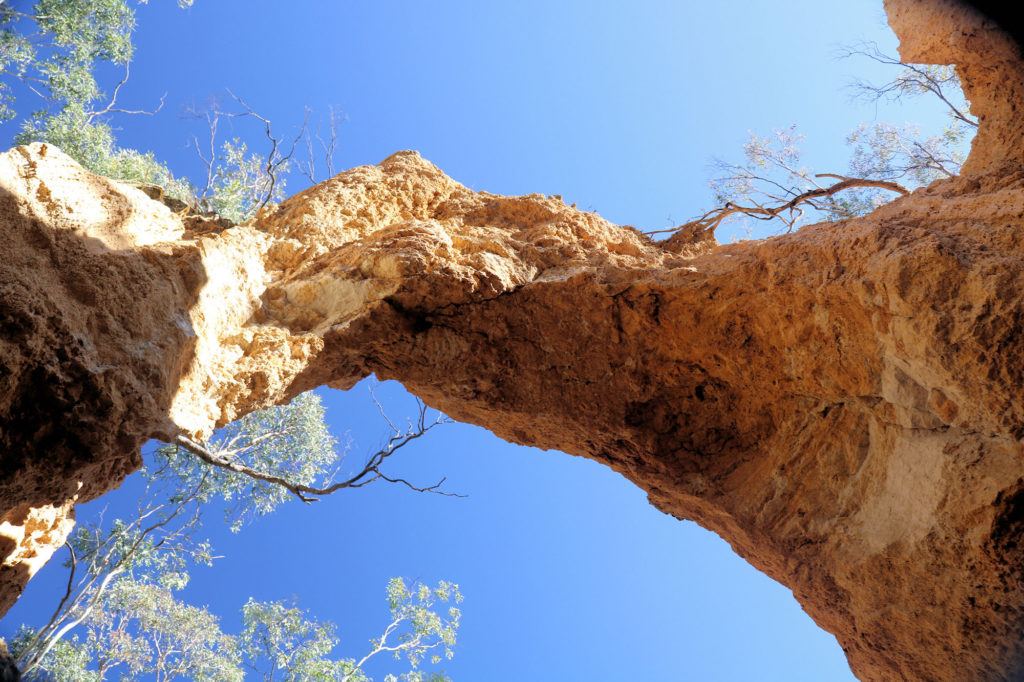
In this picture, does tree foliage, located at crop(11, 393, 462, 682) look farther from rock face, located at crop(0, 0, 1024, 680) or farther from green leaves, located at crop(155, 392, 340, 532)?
rock face, located at crop(0, 0, 1024, 680)

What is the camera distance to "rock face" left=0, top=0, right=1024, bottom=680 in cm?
384

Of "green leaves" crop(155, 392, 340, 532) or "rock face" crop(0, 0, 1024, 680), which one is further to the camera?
"green leaves" crop(155, 392, 340, 532)

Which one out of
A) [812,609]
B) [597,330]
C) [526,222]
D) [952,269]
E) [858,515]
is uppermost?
[526,222]

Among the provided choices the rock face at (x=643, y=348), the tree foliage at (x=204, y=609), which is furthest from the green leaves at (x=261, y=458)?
the rock face at (x=643, y=348)

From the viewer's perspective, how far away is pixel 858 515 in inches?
206

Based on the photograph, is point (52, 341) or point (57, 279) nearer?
point (52, 341)

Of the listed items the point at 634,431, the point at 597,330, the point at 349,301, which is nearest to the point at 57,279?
the point at 349,301

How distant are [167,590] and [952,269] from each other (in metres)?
15.7

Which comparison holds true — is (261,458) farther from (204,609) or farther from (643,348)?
(643,348)

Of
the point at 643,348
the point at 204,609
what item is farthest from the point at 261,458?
the point at 643,348

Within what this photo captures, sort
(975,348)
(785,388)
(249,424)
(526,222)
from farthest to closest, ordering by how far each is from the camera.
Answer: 1. (249,424)
2. (526,222)
3. (785,388)
4. (975,348)

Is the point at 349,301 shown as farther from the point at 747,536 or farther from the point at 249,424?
the point at 249,424

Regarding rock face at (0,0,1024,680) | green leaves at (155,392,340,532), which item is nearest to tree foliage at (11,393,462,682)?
green leaves at (155,392,340,532)

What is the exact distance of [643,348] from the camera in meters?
6.52
